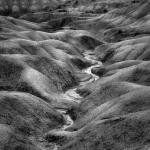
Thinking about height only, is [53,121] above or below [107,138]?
below

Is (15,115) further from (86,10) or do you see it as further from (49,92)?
(86,10)

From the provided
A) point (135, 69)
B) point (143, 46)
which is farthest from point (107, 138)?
point (143, 46)

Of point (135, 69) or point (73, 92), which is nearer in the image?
point (135, 69)

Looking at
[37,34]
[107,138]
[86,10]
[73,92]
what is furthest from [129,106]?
[86,10]

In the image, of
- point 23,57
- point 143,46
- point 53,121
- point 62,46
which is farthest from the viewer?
point 62,46

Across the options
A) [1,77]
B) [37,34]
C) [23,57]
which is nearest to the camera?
[1,77]

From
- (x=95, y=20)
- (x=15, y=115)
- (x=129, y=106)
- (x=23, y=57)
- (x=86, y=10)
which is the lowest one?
(x=86, y=10)

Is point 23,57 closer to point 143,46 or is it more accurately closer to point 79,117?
point 79,117

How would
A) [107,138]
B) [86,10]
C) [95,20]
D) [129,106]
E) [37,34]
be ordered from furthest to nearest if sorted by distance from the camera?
[86,10] < [95,20] < [37,34] < [129,106] < [107,138]

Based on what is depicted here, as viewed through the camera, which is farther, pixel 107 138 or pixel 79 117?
pixel 79 117
